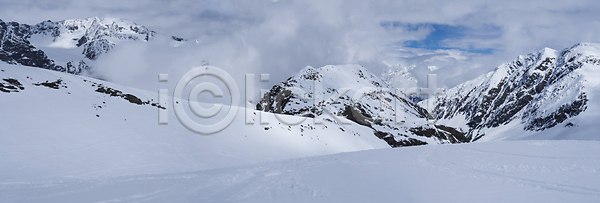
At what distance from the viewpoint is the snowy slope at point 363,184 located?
10.3m

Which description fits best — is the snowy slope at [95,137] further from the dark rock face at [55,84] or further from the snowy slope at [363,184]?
the snowy slope at [363,184]

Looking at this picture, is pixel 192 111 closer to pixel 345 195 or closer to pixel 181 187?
pixel 181 187

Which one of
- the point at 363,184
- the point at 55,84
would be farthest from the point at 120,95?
the point at 363,184

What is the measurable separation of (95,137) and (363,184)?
62.8 feet

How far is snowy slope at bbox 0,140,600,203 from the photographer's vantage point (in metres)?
10.3

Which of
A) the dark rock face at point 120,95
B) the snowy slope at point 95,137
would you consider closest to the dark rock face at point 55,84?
the snowy slope at point 95,137

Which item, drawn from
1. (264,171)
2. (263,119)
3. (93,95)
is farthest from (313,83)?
(264,171)

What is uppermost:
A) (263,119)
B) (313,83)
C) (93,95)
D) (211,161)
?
(313,83)

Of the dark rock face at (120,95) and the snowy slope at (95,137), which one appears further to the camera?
the dark rock face at (120,95)

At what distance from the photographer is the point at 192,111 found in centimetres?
3509

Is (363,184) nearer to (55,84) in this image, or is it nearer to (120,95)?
(120,95)

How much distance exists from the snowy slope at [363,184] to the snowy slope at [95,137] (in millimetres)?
4317

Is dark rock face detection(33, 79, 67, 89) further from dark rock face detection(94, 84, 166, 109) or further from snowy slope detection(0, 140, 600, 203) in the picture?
snowy slope detection(0, 140, 600, 203)

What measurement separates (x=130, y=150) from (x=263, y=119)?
20877 millimetres
